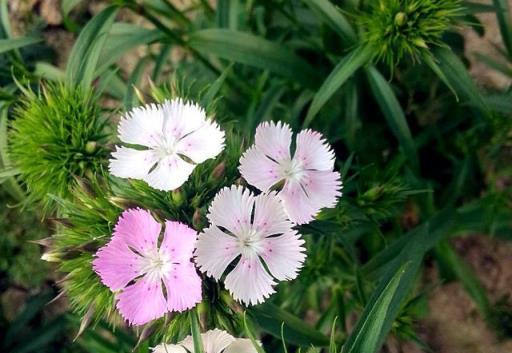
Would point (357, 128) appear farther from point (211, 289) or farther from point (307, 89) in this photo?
point (211, 289)

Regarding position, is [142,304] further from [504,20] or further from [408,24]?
[504,20]

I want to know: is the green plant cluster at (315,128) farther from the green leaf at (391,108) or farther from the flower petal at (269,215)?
the flower petal at (269,215)

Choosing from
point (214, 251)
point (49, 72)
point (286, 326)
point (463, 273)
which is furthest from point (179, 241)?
point (463, 273)

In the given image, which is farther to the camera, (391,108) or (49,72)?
(49,72)

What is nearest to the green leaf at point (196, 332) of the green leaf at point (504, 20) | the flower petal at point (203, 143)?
the flower petal at point (203, 143)

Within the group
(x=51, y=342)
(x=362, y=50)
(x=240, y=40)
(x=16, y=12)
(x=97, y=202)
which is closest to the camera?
(x=97, y=202)

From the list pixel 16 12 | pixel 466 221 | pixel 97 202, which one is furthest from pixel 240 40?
pixel 16 12
